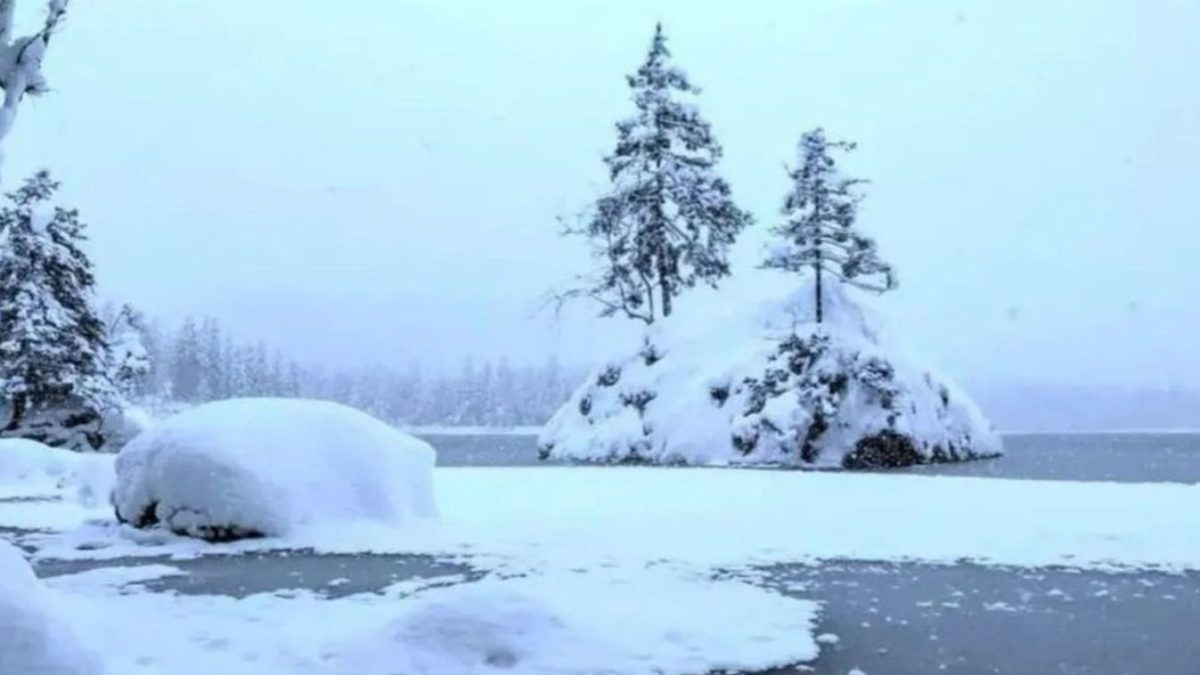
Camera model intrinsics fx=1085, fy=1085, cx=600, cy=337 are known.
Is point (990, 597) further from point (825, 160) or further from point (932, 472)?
point (825, 160)

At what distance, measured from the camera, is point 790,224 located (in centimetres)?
3622

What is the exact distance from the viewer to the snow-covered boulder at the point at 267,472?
1322 centimetres

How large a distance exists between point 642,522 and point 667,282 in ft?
97.0

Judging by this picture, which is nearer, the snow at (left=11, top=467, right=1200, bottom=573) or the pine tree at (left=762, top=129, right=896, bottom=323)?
the snow at (left=11, top=467, right=1200, bottom=573)

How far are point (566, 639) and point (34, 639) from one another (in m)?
3.11

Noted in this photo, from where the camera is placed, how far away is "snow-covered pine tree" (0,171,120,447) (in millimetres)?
37438

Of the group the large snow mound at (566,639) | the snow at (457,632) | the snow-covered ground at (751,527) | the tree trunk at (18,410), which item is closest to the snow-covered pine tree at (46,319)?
the tree trunk at (18,410)

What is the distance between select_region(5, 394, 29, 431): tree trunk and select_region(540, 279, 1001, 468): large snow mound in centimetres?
1845

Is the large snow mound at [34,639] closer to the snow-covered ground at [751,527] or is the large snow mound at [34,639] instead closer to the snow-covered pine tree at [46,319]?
the snow-covered ground at [751,527]

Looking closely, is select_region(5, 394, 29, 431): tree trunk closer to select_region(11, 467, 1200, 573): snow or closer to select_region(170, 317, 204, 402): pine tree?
select_region(11, 467, 1200, 573): snow

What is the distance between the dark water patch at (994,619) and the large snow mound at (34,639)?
12.5 feet

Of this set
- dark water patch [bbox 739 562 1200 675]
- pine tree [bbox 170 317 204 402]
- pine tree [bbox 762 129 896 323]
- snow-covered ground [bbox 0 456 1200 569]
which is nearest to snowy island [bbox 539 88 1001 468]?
pine tree [bbox 762 129 896 323]

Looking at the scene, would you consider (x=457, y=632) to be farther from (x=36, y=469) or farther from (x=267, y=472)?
(x=36, y=469)

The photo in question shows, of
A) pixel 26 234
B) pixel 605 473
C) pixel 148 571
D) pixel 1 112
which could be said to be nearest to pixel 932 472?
pixel 605 473
